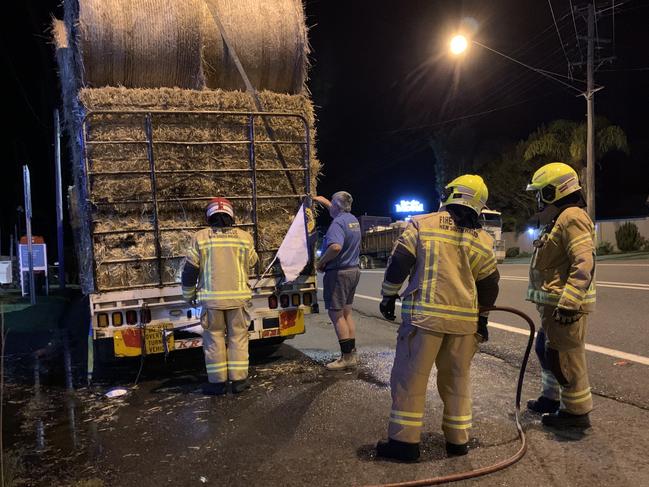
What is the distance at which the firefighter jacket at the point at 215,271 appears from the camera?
196 inches

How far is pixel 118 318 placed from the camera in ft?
17.1

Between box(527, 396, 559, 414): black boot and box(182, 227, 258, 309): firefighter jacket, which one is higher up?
box(182, 227, 258, 309): firefighter jacket

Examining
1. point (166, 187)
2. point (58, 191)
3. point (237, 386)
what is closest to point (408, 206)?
point (58, 191)

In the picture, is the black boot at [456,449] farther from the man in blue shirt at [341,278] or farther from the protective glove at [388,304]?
the man in blue shirt at [341,278]

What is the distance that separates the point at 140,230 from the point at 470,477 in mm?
3794

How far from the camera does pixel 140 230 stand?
213 inches

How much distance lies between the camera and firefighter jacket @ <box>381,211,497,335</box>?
3420 millimetres

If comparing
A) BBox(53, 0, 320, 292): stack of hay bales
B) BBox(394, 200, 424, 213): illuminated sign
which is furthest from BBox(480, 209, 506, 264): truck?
BBox(394, 200, 424, 213): illuminated sign

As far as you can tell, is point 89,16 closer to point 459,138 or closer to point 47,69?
point 47,69

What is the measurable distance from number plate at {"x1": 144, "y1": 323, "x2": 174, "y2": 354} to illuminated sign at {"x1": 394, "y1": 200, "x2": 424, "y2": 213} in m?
50.2

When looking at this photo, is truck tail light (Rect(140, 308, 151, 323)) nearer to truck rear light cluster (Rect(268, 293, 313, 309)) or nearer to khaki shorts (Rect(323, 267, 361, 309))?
truck rear light cluster (Rect(268, 293, 313, 309))

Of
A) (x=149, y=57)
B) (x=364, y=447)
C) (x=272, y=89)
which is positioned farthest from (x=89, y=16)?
(x=364, y=447)

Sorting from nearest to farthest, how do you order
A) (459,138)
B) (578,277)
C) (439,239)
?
(439,239), (578,277), (459,138)

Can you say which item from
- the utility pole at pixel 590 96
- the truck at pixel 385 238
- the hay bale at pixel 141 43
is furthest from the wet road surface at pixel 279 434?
the truck at pixel 385 238
